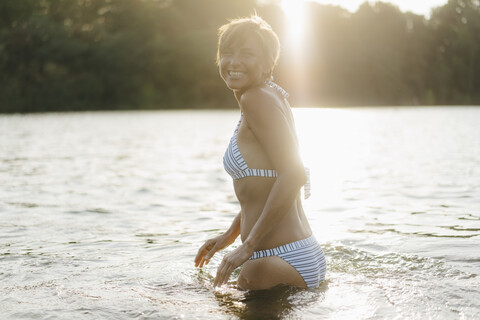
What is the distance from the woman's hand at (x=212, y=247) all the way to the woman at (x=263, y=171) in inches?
13.7

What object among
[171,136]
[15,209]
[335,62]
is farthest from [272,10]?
[15,209]

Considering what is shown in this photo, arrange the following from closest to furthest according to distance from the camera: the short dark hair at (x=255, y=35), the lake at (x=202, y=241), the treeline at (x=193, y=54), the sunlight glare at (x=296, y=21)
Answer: the short dark hair at (x=255, y=35)
the lake at (x=202, y=241)
the treeline at (x=193, y=54)
the sunlight glare at (x=296, y=21)

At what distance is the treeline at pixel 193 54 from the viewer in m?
69.1

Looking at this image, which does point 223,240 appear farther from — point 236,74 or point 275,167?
point 236,74

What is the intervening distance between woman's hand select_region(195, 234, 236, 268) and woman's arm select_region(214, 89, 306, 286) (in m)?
0.72

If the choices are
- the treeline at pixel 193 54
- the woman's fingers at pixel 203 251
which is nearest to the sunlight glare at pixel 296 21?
the treeline at pixel 193 54

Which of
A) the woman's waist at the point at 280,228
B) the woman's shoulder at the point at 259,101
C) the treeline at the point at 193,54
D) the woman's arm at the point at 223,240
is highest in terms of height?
the treeline at the point at 193,54

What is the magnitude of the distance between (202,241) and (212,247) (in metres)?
2.29

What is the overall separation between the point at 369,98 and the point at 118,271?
90.3 m

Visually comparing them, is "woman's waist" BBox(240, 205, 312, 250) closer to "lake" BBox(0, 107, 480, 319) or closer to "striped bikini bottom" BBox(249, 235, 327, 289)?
"striped bikini bottom" BBox(249, 235, 327, 289)

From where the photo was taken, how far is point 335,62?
8988 cm

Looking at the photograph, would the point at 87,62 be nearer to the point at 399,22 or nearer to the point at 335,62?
the point at 335,62

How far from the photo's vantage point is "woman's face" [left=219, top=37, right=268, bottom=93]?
4.13 m

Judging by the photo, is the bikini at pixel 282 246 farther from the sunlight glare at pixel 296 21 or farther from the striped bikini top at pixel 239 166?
the sunlight glare at pixel 296 21
